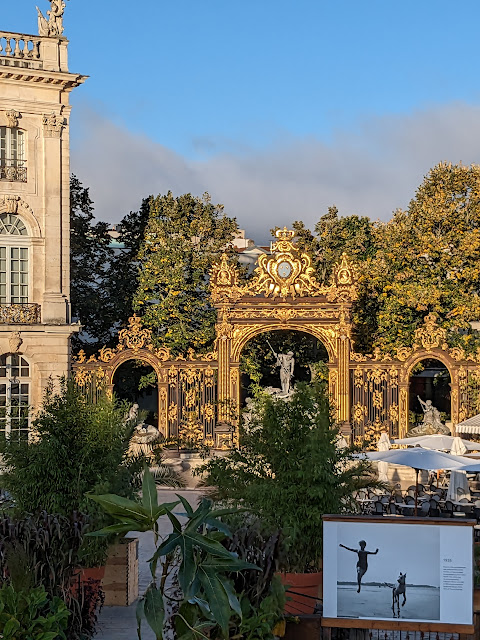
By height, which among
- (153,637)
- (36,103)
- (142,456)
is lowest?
(153,637)

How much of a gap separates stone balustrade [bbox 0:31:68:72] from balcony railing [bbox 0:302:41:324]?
6.05m

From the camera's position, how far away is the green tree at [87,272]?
32.6 m

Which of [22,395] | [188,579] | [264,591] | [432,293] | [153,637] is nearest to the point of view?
[188,579]

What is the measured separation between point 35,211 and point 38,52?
4123 mm

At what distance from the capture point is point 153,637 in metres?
10.6

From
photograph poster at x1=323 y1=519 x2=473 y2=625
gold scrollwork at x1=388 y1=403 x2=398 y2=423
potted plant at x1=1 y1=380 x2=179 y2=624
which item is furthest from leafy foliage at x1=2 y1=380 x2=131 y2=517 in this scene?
gold scrollwork at x1=388 y1=403 x2=398 y2=423

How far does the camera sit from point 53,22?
89.1 ft

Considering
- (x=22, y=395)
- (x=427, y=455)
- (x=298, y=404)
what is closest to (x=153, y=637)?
(x=298, y=404)

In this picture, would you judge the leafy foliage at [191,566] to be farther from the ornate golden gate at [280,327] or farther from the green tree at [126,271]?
the green tree at [126,271]

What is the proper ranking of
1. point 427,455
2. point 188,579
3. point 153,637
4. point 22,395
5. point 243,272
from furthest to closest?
1. point 243,272
2. point 22,395
3. point 427,455
4. point 153,637
5. point 188,579

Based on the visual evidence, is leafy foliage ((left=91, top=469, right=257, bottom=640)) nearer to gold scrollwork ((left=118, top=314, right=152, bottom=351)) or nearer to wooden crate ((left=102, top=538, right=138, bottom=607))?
wooden crate ((left=102, top=538, right=138, bottom=607))

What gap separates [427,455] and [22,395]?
12.0m

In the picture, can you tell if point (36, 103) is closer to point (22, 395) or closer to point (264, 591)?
point (22, 395)

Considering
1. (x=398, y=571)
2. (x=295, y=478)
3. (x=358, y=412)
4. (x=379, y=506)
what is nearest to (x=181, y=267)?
(x=358, y=412)
